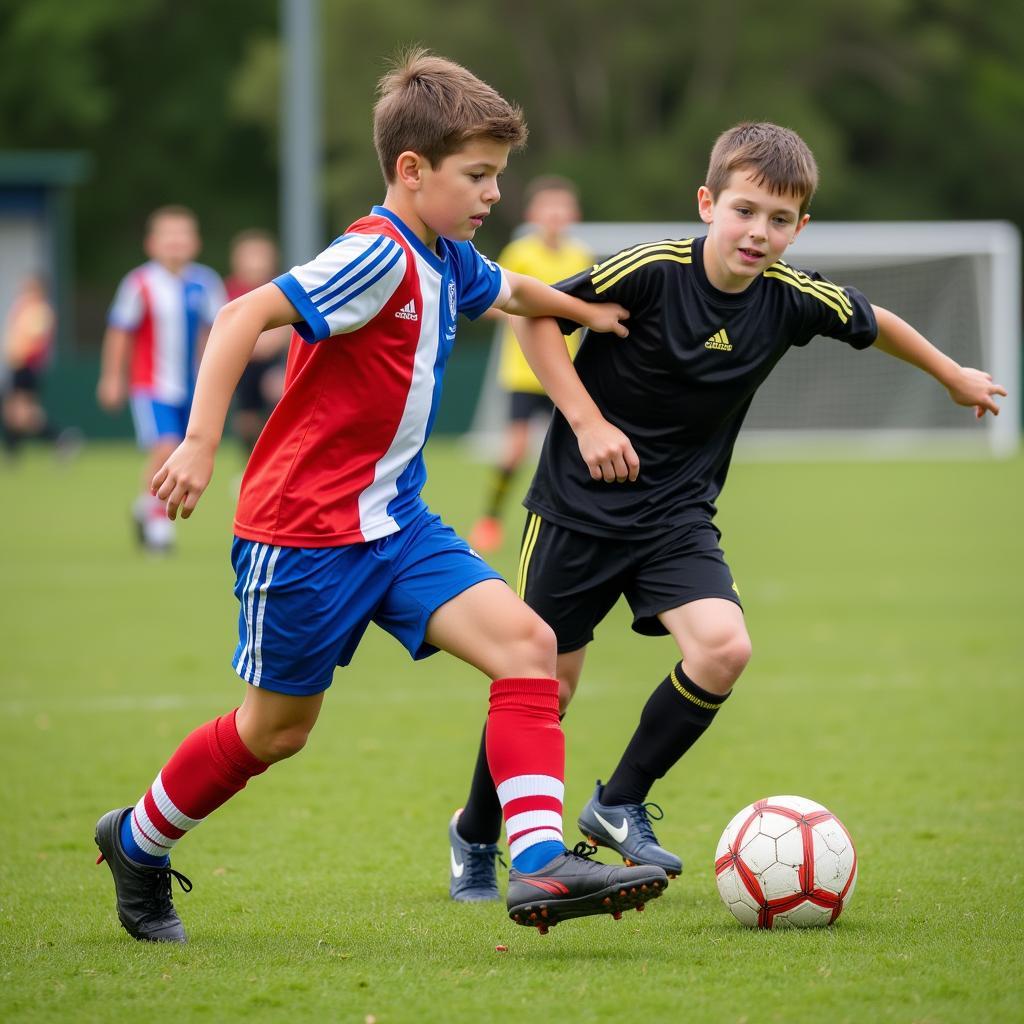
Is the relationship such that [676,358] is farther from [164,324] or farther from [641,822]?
[164,324]

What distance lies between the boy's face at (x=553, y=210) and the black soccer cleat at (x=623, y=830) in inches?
300

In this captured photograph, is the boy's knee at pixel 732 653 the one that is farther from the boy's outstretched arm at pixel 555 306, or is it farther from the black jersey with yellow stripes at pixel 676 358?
the boy's outstretched arm at pixel 555 306

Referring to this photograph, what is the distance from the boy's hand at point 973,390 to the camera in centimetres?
432

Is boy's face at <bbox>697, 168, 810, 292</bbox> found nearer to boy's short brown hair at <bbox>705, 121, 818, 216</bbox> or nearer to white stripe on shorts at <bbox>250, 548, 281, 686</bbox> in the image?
boy's short brown hair at <bbox>705, 121, 818, 216</bbox>

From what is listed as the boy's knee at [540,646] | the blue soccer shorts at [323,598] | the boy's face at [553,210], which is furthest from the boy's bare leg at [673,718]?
the boy's face at [553,210]

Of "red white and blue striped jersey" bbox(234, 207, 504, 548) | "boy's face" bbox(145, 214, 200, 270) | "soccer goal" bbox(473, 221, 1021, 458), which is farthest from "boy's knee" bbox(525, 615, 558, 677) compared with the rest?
"soccer goal" bbox(473, 221, 1021, 458)

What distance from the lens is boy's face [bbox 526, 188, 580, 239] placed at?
1124 cm

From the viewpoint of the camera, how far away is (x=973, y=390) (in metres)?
4.32

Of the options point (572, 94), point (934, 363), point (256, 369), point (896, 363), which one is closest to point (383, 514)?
point (934, 363)

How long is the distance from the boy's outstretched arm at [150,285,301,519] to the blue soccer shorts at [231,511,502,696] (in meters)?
0.28

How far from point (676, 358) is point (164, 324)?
8.17m

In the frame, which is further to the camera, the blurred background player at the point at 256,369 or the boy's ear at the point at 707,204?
the blurred background player at the point at 256,369

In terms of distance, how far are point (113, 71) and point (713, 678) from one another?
39.6 metres

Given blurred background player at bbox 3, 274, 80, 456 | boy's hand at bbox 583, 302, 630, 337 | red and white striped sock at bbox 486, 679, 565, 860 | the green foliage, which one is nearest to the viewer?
red and white striped sock at bbox 486, 679, 565, 860
